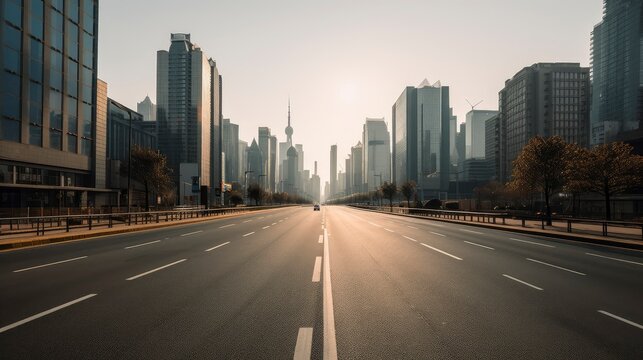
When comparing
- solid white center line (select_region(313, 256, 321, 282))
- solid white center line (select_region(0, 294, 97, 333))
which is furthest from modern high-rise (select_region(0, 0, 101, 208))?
solid white center line (select_region(0, 294, 97, 333))

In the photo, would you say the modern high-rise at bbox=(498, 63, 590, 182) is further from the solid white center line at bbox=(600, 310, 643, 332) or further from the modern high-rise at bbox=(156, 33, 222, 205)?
the solid white center line at bbox=(600, 310, 643, 332)

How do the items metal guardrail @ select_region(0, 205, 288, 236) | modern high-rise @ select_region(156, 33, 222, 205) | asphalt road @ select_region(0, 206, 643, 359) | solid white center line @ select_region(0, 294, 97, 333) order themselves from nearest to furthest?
asphalt road @ select_region(0, 206, 643, 359), solid white center line @ select_region(0, 294, 97, 333), metal guardrail @ select_region(0, 205, 288, 236), modern high-rise @ select_region(156, 33, 222, 205)

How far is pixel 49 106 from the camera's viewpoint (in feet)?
143

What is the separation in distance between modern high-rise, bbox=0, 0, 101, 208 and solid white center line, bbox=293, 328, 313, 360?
1726 inches

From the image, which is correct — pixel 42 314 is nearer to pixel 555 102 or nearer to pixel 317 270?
pixel 317 270

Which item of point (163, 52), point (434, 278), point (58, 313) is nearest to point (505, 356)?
point (434, 278)

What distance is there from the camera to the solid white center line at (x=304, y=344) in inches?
164

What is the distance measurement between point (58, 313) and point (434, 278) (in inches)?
281

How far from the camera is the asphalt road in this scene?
4.46 m

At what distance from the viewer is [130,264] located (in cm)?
1036

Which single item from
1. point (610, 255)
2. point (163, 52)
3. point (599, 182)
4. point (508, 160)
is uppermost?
point (163, 52)

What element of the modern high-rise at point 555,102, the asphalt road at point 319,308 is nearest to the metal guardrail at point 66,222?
the asphalt road at point 319,308

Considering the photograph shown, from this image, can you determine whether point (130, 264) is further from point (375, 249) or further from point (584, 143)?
point (584, 143)

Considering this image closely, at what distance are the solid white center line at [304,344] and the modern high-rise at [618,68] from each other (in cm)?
19673
